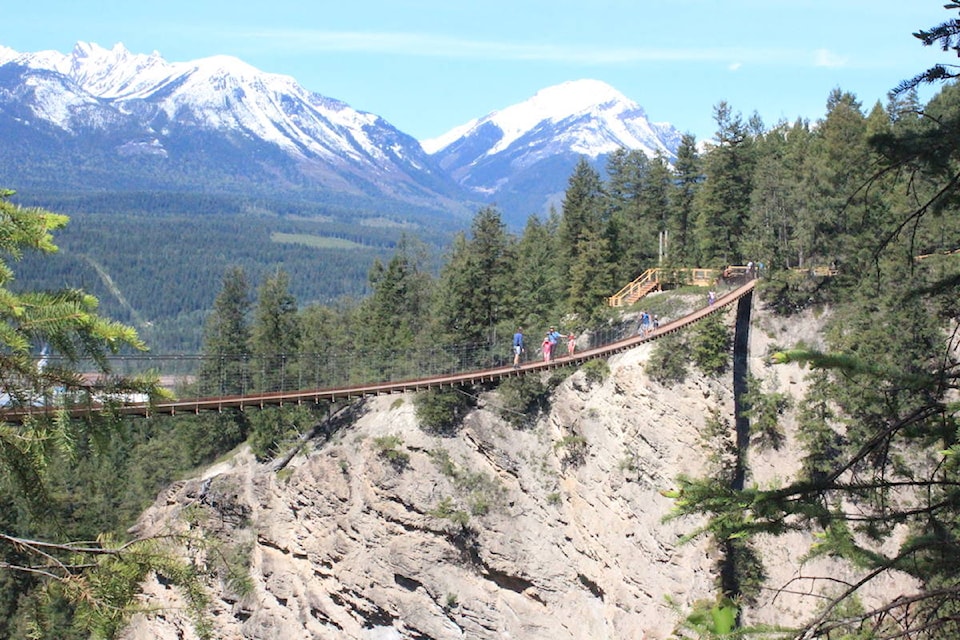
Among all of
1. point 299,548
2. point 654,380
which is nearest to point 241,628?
point 299,548

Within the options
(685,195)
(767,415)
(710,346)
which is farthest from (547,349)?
(685,195)

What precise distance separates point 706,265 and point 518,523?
15318mm

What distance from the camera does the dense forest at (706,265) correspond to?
5.98 meters

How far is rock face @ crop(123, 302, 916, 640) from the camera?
28.8 meters

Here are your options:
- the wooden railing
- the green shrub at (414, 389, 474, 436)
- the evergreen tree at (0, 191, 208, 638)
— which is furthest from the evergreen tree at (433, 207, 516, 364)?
the evergreen tree at (0, 191, 208, 638)

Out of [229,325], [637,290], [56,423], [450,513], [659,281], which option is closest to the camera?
[56,423]

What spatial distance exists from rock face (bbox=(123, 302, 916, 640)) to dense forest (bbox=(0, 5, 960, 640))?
135cm

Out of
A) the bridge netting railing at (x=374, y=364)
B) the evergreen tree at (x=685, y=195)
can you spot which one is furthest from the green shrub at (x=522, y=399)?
the evergreen tree at (x=685, y=195)

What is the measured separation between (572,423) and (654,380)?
2877 millimetres

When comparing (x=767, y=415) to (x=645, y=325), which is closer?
(x=767, y=415)

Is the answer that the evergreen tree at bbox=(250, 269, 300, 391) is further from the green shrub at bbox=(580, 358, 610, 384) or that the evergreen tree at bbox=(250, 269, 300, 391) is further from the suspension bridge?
the green shrub at bbox=(580, 358, 610, 384)

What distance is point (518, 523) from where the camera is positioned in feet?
98.5

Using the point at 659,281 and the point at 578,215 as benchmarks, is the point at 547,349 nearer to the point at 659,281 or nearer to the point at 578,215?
the point at 659,281

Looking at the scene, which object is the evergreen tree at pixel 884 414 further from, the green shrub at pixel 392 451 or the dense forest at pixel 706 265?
the green shrub at pixel 392 451
